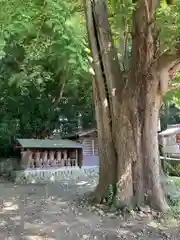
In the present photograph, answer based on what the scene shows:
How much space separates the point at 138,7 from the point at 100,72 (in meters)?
1.67

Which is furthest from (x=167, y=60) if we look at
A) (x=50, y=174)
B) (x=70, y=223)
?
(x=50, y=174)

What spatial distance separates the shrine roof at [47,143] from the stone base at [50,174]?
37.5 inches

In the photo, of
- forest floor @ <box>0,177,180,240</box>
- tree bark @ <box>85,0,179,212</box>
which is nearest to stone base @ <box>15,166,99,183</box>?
forest floor @ <box>0,177,180,240</box>

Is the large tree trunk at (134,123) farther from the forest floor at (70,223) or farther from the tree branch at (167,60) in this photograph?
the forest floor at (70,223)

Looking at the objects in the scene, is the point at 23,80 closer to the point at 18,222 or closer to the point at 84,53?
the point at 84,53

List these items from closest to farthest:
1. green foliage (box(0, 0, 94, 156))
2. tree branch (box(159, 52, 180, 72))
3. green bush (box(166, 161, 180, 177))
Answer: green foliage (box(0, 0, 94, 156)), tree branch (box(159, 52, 180, 72)), green bush (box(166, 161, 180, 177))

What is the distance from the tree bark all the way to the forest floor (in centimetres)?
61

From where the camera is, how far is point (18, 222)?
19.6 feet

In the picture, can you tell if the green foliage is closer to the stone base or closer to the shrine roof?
the shrine roof

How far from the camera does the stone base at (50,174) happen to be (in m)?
12.0

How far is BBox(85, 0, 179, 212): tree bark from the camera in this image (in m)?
6.93

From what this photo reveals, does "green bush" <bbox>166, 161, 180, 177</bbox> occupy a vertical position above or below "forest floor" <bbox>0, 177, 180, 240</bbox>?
above

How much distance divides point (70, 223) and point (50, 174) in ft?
22.0

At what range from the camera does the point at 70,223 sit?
236 inches
